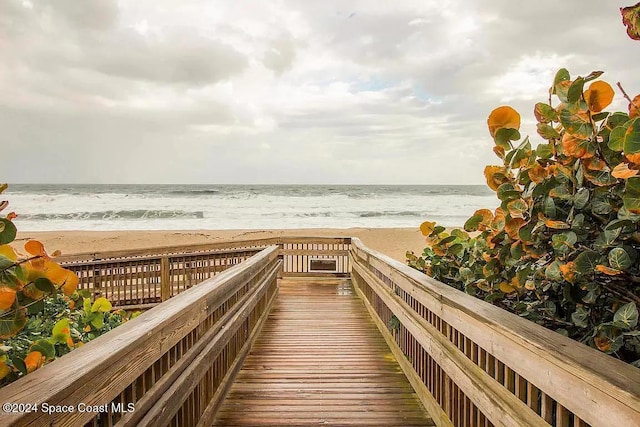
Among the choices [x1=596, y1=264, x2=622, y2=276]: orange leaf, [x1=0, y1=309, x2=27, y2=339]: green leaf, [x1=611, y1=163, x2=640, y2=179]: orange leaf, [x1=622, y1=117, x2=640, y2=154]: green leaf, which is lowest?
[x1=0, y1=309, x2=27, y2=339]: green leaf

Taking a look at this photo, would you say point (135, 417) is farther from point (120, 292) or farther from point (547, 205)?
point (120, 292)

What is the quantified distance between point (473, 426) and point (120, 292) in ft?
22.3

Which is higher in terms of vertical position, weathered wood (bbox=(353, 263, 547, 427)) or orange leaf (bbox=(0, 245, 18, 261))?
orange leaf (bbox=(0, 245, 18, 261))

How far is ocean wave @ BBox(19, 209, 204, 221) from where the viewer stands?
99.8 ft

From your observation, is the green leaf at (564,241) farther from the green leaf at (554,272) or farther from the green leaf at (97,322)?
the green leaf at (97,322)

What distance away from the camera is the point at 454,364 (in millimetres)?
2242

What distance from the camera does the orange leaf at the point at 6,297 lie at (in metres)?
1.01

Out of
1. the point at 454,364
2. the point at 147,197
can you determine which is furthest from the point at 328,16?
the point at 147,197

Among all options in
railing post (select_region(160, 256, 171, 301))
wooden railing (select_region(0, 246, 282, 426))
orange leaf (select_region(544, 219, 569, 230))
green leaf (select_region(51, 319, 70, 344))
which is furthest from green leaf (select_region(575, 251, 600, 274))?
railing post (select_region(160, 256, 171, 301))

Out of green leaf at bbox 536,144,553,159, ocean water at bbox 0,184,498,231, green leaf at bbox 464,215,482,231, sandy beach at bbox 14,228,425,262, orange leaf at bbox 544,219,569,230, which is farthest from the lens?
ocean water at bbox 0,184,498,231

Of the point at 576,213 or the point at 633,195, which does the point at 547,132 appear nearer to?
the point at 576,213

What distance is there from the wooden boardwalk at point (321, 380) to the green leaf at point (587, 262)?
6.04 feet

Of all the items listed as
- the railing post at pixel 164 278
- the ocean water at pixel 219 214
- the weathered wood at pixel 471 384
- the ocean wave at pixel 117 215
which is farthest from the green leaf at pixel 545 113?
the ocean wave at pixel 117 215

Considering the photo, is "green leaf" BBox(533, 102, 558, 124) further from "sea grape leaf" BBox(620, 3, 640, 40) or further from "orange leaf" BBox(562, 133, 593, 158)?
"sea grape leaf" BBox(620, 3, 640, 40)
